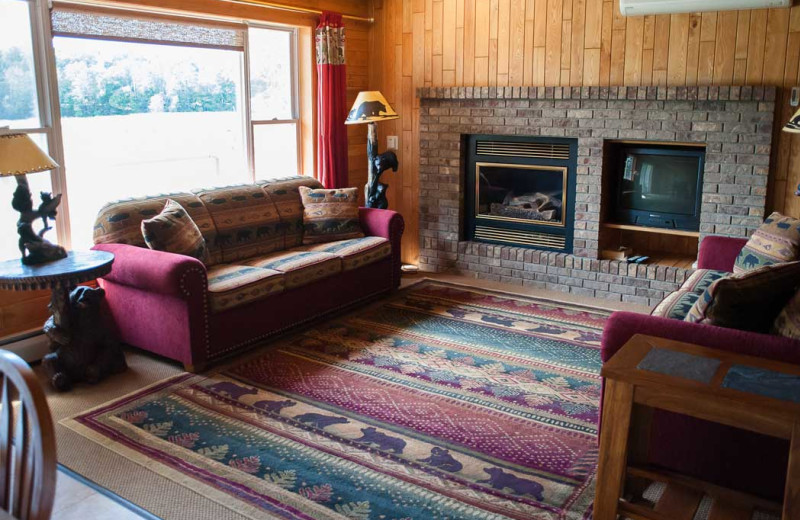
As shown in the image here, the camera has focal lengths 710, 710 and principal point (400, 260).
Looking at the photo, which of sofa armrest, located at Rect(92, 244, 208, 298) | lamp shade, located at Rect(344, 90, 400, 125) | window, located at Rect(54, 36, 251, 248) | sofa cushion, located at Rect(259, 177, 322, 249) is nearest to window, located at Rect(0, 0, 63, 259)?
window, located at Rect(54, 36, 251, 248)

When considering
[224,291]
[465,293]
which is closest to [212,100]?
[224,291]

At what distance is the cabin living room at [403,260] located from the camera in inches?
99.3

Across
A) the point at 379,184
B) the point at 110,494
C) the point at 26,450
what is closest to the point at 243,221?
the point at 379,184

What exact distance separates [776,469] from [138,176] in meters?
4.00

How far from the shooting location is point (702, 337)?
Answer: 250cm

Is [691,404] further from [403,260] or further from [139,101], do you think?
[403,260]

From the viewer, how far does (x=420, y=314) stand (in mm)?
4949

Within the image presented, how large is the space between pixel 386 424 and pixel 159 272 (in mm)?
1437

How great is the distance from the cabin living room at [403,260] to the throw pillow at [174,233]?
0.06 feet

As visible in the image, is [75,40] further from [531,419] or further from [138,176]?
[531,419]

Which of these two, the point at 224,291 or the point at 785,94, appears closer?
the point at 224,291

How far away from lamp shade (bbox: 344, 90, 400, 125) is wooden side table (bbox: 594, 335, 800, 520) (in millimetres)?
3408

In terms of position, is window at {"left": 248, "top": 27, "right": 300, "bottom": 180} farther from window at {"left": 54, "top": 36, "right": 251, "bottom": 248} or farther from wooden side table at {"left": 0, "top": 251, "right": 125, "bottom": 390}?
wooden side table at {"left": 0, "top": 251, "right": 125, "bottom": 390}

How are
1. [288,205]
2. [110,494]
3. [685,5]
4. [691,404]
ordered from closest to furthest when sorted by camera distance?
[691,404]
[110,494]
[685,5]
[288,205]
